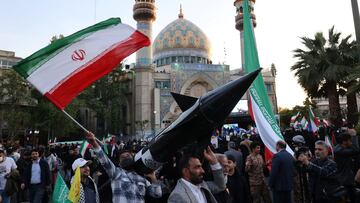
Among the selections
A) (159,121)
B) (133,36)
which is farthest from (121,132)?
(133,36)

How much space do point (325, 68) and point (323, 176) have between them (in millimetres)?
12852

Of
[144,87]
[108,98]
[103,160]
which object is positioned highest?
[144,87]

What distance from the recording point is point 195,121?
337 cm

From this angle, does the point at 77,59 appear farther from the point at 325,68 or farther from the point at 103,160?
the point at 325,68

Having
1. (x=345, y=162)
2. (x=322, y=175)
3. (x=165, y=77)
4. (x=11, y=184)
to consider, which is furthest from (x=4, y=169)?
(x=165, y=77)

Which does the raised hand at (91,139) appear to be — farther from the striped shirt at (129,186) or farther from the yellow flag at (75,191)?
the yellow flag at (75,191)

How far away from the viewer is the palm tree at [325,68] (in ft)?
50.9

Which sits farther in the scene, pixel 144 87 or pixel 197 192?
pixel 144 87

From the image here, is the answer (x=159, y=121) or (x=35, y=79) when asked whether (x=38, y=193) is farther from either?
(x=159, y=121)

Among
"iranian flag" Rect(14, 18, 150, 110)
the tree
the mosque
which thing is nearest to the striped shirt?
"iranian flag" Rect(14, 18, 150, 110)

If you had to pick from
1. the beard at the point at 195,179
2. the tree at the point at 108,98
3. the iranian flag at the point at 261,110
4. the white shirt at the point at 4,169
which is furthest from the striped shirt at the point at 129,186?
the tree at the point at 108,98

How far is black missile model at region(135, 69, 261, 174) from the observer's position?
3.22 metres

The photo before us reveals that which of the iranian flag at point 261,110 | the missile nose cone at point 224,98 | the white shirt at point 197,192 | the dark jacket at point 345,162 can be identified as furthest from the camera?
the iranian flag at point 261,110

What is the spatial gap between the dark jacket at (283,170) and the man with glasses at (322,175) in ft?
3.62
